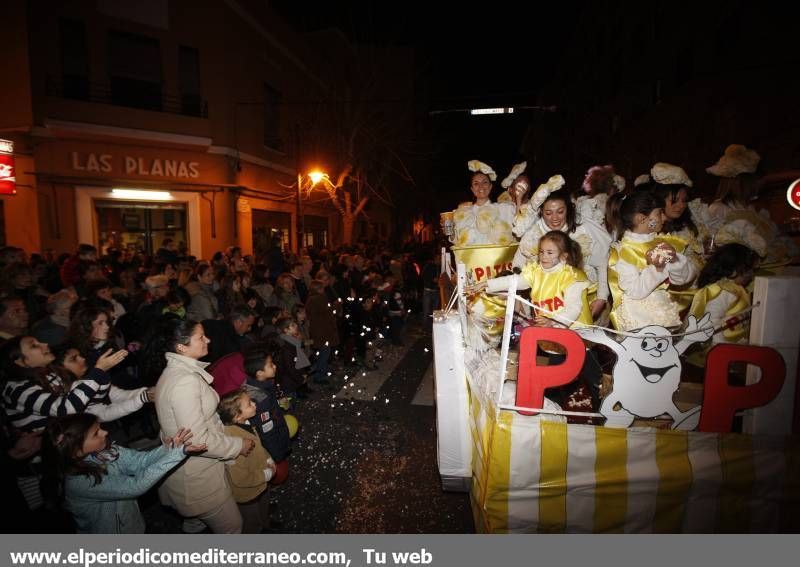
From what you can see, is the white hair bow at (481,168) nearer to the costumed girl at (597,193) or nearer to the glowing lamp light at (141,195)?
the costumed girl at (597,193)

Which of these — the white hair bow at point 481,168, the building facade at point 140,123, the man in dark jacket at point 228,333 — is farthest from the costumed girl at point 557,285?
the building facade at point 140,123

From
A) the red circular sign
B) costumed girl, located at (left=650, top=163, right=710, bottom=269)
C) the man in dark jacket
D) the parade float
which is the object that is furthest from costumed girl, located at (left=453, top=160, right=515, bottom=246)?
the red circular sign

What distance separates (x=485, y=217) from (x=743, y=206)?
8.62ft

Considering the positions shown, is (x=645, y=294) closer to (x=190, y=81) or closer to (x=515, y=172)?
(x=515, y=172)

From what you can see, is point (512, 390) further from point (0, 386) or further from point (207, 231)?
point (207, 231)

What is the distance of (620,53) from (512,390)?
81.6 feet

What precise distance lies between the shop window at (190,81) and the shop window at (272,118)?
11.0 ft

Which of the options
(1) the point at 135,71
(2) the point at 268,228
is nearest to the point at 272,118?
(2) the point at 268,228

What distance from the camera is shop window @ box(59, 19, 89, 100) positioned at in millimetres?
12156

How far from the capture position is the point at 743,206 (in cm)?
435

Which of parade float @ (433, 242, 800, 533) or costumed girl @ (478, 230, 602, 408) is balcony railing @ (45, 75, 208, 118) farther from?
parade float @ (433, 242, 800, 533)

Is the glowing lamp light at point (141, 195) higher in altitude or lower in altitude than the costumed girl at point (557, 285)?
higher

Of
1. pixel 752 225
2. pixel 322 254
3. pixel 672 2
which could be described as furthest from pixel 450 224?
pixel 672 2

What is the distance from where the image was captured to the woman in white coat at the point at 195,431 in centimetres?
268
